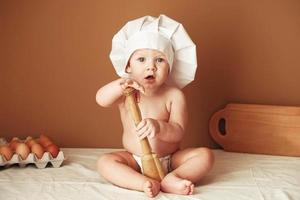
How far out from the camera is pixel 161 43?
963mm

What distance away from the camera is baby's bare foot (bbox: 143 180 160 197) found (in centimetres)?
85

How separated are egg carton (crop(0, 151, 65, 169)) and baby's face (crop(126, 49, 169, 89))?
30 cm

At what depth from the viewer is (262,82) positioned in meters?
1.25

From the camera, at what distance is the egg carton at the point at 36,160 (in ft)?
3.40

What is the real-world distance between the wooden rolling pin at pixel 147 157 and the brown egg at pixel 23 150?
31 centimetres

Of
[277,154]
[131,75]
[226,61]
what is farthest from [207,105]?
[131,75]

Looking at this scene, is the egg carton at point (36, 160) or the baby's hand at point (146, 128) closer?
the baby's hand at point (146, 128)

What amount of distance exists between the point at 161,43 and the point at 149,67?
6 centimetres

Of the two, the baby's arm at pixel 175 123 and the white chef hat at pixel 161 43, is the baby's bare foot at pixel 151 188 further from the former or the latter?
the white chef hat at pixel 161 43

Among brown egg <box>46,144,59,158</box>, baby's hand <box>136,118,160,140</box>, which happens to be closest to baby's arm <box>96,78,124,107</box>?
baby's hand <box>136,118,160,140</box>

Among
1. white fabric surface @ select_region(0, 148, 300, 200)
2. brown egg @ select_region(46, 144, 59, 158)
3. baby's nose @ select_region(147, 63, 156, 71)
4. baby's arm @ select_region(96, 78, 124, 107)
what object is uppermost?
baby's nose @ select_region(147, 63, 156, 71)

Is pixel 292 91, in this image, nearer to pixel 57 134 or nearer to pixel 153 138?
pixel 153 138

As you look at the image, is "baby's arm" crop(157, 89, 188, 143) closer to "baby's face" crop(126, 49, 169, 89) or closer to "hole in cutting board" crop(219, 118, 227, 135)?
"baby's face" crop(126, 49, 169, 89)

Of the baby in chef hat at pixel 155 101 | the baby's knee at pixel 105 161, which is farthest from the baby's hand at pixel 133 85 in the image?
the baby's knee at pixel 105 161
